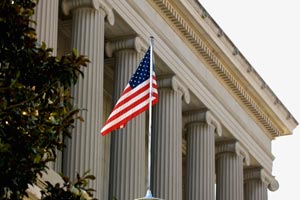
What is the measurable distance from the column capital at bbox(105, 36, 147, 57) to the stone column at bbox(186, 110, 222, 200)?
22.7 ft

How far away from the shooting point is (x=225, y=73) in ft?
168

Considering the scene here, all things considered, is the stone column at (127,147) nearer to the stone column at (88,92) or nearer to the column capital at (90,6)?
the stone column at (88,92)

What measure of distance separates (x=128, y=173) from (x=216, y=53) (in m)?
11.1

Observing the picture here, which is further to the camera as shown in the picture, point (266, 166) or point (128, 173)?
point (266, 166)

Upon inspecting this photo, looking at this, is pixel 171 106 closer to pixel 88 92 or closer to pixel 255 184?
pixel 88 92

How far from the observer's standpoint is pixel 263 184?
5588 cm

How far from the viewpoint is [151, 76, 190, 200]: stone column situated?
4450 cm

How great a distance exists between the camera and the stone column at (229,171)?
51.7 meters

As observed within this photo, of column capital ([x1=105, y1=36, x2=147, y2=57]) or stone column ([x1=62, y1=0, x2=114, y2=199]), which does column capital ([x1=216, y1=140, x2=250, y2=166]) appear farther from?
stone column ([x1=62, y1=0, x2=114, y2=199])

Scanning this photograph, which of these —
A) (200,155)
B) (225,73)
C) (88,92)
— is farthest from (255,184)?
(88,92)

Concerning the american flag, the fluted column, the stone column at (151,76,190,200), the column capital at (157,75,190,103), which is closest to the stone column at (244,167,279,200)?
the stone column at (151,76,190,200)

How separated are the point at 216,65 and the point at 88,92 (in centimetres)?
1282

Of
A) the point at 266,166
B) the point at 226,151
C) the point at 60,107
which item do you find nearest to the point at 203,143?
the point at 226,151

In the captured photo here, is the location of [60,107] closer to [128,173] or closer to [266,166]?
[128,173]
